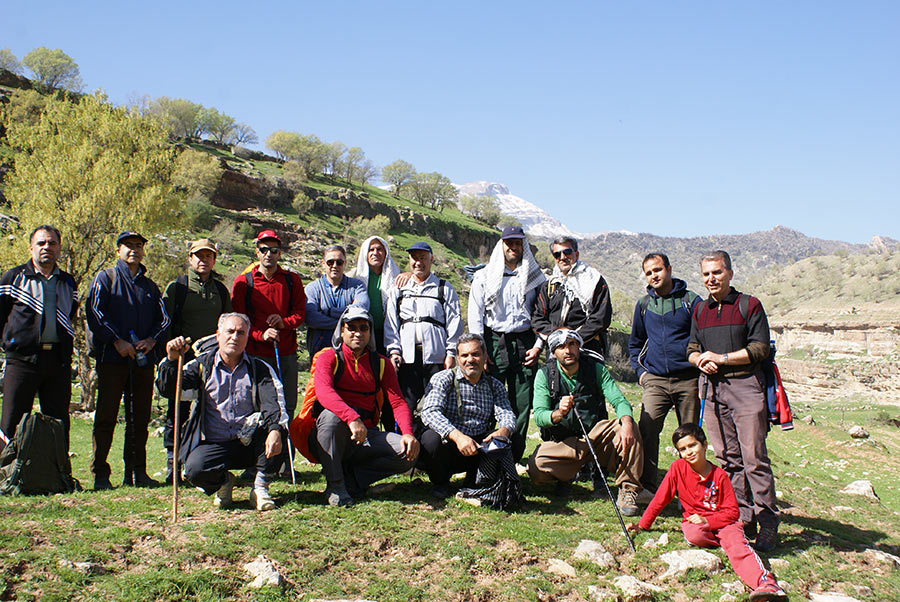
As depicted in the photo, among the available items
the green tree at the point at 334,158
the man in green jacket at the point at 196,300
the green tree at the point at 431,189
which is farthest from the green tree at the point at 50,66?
the man in green jacket at the point at 196,300

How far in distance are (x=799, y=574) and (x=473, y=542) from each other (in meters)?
2.88

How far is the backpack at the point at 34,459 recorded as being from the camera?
5.73 m

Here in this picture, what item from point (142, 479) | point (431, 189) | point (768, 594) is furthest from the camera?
point (431, 189)

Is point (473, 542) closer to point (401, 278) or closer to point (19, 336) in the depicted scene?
point (401, 278)

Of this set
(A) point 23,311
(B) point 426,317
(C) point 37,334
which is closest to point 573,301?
(B) point 426,317

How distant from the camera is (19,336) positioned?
5910 mm

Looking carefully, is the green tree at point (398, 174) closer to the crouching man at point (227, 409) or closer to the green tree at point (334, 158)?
the green tree at point (334, 158)

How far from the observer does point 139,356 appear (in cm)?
636

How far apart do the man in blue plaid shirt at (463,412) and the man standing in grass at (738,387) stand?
2122mm

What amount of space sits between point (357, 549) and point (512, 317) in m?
3.44

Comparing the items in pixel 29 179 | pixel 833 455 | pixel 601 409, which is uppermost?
pixel 29 179

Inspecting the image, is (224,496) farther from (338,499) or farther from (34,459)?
(34,459)

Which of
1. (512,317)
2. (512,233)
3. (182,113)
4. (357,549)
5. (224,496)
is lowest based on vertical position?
(357,549)

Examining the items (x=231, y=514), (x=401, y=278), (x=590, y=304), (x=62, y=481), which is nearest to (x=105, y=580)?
(x=231, y=514)
